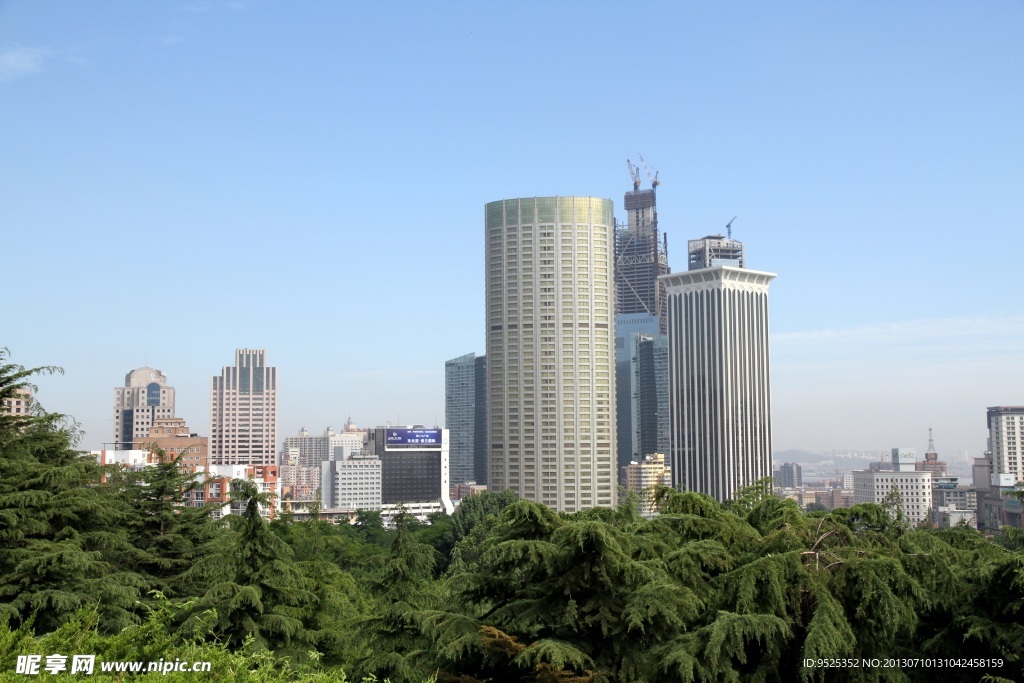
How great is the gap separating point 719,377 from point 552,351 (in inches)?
2409

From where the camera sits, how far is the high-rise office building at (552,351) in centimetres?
12581

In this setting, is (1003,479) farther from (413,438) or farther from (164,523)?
(164,523)

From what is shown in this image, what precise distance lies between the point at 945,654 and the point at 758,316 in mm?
176626

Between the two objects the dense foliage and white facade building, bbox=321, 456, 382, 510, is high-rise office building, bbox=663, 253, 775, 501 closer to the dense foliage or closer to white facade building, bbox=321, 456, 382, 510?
white facade building, bbox=321, 456, 382, 510

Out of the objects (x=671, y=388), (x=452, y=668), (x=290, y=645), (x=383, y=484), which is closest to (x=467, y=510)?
(x=290, y=645)

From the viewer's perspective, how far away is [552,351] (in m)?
128

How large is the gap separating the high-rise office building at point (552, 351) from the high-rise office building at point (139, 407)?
80408 mm

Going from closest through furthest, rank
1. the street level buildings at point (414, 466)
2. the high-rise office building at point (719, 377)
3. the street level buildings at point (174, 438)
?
the street level buildings at point (174, 438), the street level buildings at point (414, 466), the high-rise office building at point (719, 377)

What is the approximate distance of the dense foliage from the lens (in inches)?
448

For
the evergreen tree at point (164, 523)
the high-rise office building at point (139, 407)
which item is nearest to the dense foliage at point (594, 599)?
the evergreen tree at point (164, 523)

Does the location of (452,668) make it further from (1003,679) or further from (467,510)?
(467,510)

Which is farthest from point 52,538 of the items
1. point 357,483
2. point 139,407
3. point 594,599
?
point 139,407

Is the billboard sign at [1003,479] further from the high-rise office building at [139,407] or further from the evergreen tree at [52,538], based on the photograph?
the evergreen tree at [52,538]

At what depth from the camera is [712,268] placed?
18288 centimetres
